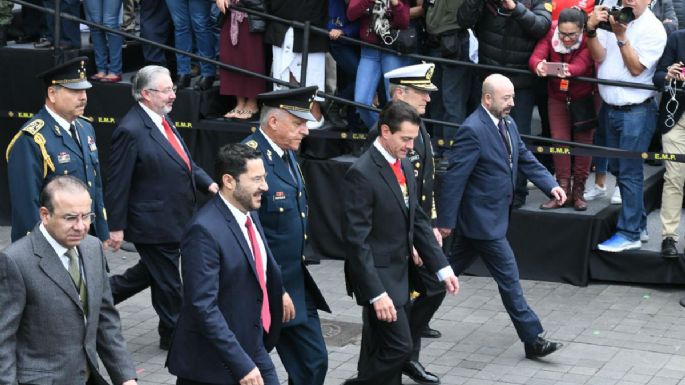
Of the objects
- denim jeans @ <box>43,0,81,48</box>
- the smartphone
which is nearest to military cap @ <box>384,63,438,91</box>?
the smartphone

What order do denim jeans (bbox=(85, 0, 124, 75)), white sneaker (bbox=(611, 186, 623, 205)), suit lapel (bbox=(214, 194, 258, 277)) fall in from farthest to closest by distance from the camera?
denim jeans (bbox=(85, 0, 124, 75)), white sneaker (bbox=(611, 186, 623, 205)), suit lapel (bbox=(214, 194, 258, 277))

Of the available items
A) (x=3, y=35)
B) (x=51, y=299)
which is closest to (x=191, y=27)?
(x=3, y=35)

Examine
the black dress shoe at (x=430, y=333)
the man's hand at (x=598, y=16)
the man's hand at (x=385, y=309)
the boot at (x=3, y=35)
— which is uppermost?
the man's hand at (x=598, y=16)

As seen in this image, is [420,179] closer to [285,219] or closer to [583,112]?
[285,219]

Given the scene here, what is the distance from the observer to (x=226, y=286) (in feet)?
22.1

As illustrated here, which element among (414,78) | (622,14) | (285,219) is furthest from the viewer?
(622,14)

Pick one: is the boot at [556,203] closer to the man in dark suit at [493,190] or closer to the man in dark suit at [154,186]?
the man in dark suit at [493,190]

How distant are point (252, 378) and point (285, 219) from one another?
167 centimetres

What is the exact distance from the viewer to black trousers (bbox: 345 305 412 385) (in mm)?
8047

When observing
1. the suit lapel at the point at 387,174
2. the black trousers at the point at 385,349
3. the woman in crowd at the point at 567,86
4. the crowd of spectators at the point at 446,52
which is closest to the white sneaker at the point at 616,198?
the crowd of spectators at the point at 446,52

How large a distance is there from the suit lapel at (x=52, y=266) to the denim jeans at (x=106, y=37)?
7254mm

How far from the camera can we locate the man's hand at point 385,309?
25.8 feet

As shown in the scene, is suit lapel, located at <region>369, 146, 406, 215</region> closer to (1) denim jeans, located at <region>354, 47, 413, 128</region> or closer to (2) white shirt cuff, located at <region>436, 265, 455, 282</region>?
(2) white shirt cuff, located at <region>436, 265, 455, 282</region>

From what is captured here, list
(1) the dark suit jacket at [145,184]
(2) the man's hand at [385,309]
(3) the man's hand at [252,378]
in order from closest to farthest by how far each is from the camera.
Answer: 1. (3) the man's hand at [252,378]
2. (2) the man's hand at [385,309]
3. (1) the dark suit jacket at [145,184]
